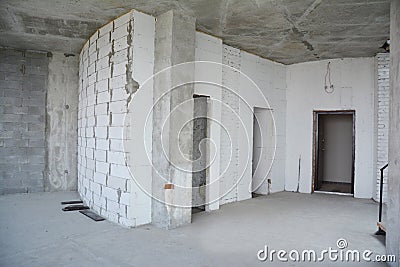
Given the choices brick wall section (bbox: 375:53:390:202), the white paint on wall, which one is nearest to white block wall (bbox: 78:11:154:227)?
the white paint on wall

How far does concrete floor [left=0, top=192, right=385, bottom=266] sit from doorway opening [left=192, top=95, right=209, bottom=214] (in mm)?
495

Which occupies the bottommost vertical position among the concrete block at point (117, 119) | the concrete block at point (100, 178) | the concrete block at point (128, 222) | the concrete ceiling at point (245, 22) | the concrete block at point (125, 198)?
the concrete block at point (128, 222)

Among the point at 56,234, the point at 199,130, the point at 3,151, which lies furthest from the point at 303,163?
the point at 3,151

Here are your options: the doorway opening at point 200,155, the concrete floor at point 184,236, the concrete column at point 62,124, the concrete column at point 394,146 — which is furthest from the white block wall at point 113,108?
the concrete column at point 394,146

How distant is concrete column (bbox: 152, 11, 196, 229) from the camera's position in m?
4.74

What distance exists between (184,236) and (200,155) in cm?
227

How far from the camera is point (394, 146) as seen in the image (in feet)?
11.4

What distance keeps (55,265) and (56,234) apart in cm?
108

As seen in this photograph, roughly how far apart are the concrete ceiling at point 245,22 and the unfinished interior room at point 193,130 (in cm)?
4

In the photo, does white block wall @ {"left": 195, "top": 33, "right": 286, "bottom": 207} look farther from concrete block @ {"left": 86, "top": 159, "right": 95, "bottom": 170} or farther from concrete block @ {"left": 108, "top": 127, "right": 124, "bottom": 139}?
concrete block @ {"left": 86, "top": 159, "right": 95, "bottom": 170}

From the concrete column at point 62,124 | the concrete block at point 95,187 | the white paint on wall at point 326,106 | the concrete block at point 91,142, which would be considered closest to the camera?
the concrete block at point 95,187

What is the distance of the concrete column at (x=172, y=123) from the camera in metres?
4.74

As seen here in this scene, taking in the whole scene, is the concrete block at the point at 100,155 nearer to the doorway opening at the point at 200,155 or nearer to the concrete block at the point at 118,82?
the concrete block at the point at 118,82

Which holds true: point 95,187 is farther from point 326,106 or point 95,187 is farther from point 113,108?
point 326,106
